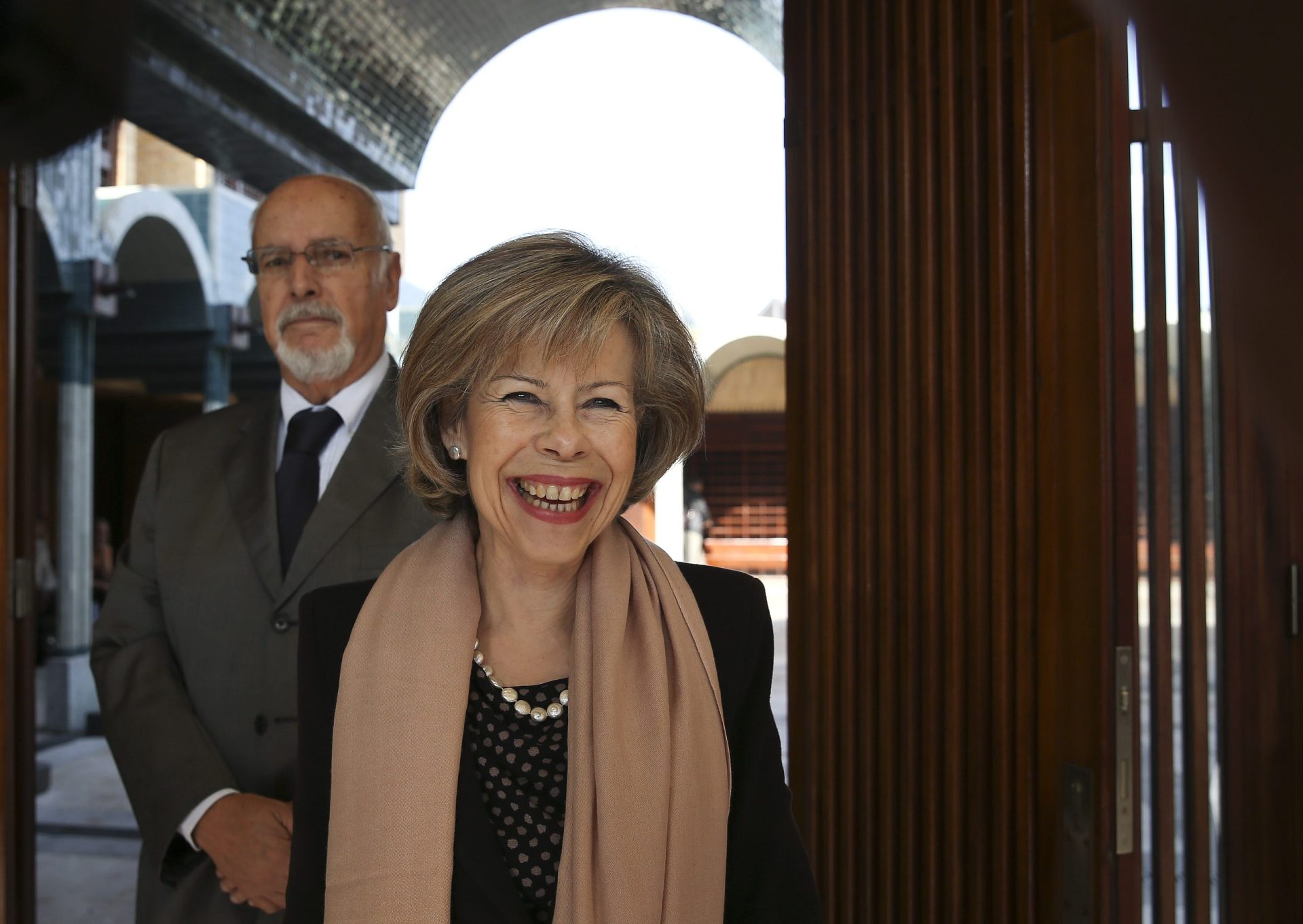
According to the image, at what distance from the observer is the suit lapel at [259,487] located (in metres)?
2.13

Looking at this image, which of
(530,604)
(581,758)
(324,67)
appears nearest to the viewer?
(581,758)

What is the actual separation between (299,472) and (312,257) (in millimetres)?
481

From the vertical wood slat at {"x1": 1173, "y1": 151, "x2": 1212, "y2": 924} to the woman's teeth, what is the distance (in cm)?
118

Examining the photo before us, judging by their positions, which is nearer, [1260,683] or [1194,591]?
[1194,591]

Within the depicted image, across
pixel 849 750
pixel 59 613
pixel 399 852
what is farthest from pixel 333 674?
pixel 59 613

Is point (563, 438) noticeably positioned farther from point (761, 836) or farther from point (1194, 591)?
point (1194, 591)

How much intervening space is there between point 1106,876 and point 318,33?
561cm

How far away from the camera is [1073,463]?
195cm

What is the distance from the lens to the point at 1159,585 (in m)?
1.97

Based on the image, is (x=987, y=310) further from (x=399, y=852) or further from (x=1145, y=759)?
(x=1145, y=759)

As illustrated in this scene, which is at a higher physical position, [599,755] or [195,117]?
[195,117]

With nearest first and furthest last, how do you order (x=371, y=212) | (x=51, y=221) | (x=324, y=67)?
(x=371, y=212) < (x=324, y=67) < (x=51, y=221)

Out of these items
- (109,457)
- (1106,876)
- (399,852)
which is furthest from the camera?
(109,457)

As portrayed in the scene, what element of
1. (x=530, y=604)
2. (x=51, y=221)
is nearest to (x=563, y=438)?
(x=530, y=604)
